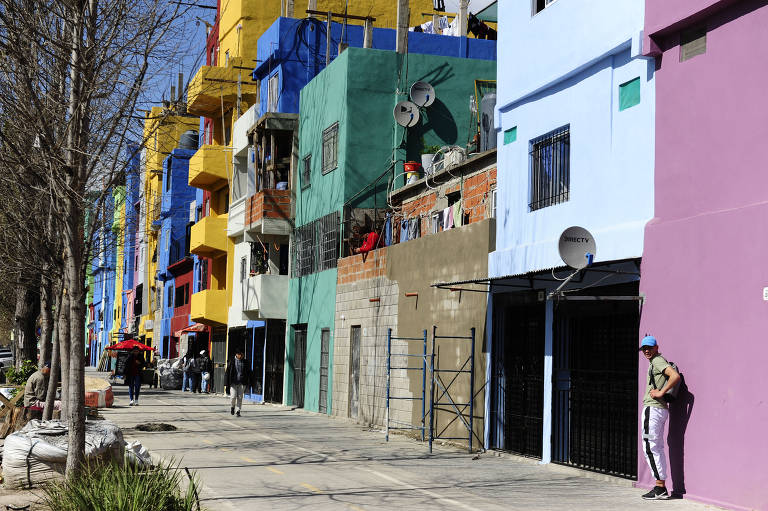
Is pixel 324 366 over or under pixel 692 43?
under

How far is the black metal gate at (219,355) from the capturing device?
4547 cm

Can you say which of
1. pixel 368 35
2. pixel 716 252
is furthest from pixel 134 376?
pixel 716 252

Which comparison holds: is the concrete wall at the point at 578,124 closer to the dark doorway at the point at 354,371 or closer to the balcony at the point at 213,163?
the dark doorway at the point at 354,371

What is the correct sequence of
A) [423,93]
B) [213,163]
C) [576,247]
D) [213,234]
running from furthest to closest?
[213,163]
[213,234]
[423,93]
[576,247]

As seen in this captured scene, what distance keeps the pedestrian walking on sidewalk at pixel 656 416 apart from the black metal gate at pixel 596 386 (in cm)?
159

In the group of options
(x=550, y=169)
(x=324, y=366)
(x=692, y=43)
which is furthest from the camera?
(x=324, y=366)

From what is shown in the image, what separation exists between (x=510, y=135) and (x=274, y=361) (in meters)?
20.1

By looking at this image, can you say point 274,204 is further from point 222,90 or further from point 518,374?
point 518,374

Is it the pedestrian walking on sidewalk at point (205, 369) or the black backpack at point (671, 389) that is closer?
the black backpack at point (671, 389)

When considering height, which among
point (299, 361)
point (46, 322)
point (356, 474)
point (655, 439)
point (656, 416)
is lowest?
point (356, 474)

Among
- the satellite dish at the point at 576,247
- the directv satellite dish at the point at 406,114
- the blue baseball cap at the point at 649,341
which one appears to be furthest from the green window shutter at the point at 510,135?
the directv satellite dish at the point at 406,114

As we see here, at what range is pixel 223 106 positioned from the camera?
149 feet

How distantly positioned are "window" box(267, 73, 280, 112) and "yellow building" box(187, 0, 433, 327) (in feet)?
6.87

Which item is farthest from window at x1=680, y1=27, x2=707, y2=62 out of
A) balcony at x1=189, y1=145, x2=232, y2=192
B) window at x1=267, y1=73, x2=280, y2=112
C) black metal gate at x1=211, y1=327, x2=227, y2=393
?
black metal gate at x1=211, y1=327, x2=227, y2=393
